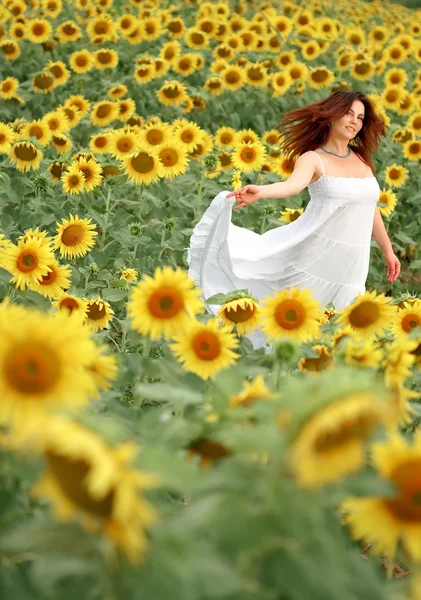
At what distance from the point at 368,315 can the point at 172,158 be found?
227cm

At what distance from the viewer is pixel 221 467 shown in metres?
1.15

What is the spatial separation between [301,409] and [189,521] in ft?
0.69

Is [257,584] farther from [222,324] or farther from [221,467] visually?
[222,324]

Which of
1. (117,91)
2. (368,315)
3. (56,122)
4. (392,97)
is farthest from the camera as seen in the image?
(392,97)

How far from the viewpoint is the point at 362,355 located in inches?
68.1

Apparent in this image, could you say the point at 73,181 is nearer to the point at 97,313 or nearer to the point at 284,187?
the point at 284,187

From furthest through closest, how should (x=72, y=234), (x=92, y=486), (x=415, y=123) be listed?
1. (x=415, y=123)
2. (x=72, y=234)
3. (x=92, y=486)

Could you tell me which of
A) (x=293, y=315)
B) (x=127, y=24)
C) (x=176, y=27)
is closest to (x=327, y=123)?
(x=293, y=315)

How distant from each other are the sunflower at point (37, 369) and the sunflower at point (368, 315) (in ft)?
4.06

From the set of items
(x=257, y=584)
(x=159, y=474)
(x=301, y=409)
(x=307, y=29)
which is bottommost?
(x=307, y=29)

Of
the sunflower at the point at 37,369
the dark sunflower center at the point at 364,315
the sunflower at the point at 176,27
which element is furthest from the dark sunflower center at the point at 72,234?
the sunflower at the point at 176,27

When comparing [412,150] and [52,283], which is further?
[412,150]

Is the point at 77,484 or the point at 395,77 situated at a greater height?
the point at 77,484

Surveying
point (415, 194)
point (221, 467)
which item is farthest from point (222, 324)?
point (415, 194)
